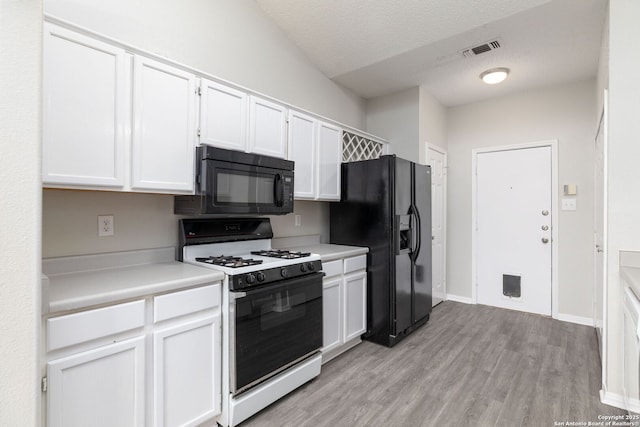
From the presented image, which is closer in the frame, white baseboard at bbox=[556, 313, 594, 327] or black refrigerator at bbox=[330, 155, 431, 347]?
black refrigerator at bbox=[330, 155, 431, 347]

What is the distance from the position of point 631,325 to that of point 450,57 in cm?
255

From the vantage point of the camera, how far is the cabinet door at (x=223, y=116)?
2051mm

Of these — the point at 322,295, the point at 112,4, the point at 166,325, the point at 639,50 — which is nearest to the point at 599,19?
the point at 639,50

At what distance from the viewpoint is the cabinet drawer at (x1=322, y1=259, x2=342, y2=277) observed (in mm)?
2567

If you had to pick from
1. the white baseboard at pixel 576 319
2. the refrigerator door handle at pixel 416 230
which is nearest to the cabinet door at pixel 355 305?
the refrigerator door handle at pixel 416 230

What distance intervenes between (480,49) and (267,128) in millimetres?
2096

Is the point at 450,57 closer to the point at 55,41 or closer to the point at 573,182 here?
the point at 573,182

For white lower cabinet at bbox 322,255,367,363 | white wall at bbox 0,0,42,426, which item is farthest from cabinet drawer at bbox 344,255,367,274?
white wall at bbox 0,0,42,426

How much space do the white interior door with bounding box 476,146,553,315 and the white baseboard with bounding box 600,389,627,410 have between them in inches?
71.6

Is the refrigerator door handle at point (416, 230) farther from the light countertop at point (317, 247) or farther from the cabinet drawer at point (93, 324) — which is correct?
the cabinet drawer at point (93, 324)

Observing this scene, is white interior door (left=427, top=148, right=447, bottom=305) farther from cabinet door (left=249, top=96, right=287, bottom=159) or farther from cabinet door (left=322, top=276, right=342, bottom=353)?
cabinet door (left=249, top=96, right=287, bottom=159)

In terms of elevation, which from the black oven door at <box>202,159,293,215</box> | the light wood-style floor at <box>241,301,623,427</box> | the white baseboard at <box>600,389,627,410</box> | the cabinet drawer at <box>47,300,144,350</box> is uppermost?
the black oven door at <box>202,159,293,215</box>

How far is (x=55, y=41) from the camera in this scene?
1.47 m

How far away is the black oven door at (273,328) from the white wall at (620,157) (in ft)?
6.21
